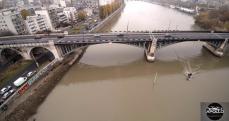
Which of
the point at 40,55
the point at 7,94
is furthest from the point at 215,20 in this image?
the point at 7,94

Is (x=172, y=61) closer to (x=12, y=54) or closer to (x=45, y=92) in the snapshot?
(x=45, y=92)

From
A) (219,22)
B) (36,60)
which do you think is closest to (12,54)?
(36,60)

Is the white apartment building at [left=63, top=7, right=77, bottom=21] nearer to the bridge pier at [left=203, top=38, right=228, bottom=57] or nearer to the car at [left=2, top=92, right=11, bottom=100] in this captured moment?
the car at [left=2, top=92, right=11, bottom=100]

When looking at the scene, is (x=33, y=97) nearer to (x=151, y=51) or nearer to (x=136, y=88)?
(x=136, y=88)

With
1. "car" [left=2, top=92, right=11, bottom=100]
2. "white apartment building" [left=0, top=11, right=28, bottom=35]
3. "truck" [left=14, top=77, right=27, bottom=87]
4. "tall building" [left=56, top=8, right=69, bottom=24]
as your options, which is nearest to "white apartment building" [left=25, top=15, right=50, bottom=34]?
"white apartment building" [left=0, top=11, right=28, bottom=35]

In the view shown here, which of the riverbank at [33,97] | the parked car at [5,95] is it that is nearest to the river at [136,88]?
the riverbank at [33,97]

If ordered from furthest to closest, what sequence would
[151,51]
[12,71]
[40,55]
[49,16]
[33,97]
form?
1. [49,16]
2. [40,55]
3. [151,51]
4. [12,71]
5. [33,97]
